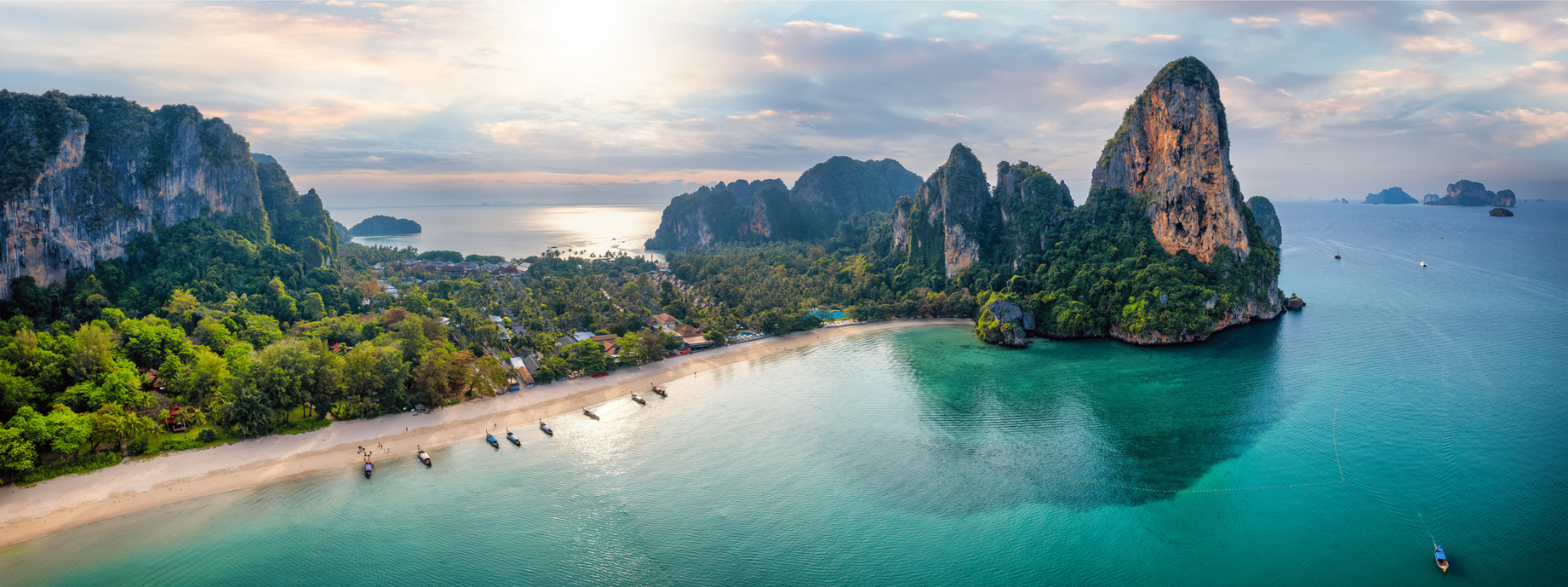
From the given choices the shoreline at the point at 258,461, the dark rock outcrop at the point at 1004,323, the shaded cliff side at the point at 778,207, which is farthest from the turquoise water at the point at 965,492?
the shaded cliff side at the point at 778,207

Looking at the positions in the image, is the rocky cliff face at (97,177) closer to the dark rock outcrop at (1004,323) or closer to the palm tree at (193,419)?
the palm tree at (193,419)

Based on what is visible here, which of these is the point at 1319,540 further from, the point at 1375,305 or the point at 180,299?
the point at 180,299

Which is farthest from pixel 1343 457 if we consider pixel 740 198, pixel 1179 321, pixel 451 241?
pixel 451 241

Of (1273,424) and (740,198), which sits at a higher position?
(740,198)

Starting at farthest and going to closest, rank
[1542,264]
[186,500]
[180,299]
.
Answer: [1542,264] < [180,299] < [186,500]

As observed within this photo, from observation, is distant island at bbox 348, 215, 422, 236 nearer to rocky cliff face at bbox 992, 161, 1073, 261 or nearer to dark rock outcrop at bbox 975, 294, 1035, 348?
rocky cliff face at bbox 992, 161, 1073, 261

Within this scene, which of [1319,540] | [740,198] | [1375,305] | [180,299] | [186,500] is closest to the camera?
[1319,540]
